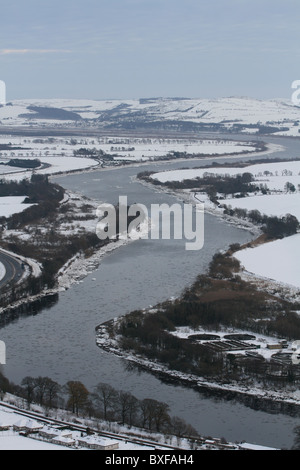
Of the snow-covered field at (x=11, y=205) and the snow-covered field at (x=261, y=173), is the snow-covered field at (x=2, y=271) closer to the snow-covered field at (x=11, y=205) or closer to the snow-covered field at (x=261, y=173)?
the snow-covered field at (x=11, y=205)

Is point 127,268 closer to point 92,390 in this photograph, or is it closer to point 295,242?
point 295,242

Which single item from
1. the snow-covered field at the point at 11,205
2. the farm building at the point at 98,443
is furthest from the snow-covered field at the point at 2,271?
the farm building at the point at 98,443

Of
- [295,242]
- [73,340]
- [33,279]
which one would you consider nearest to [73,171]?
[295,242]

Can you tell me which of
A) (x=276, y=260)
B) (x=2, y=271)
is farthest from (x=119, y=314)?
(x=276, y=260)

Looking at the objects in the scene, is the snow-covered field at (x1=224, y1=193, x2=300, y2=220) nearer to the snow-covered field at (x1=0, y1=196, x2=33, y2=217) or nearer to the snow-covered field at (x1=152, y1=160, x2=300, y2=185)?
the snow-covered field at (x1=152, y1=160, x2=300, y2=185)

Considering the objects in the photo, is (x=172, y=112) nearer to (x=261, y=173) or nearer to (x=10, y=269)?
(x=261, y=173)

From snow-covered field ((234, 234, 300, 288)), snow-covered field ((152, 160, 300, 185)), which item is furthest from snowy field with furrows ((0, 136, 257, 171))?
snow-covered field ((234, 234, 300, 288))
